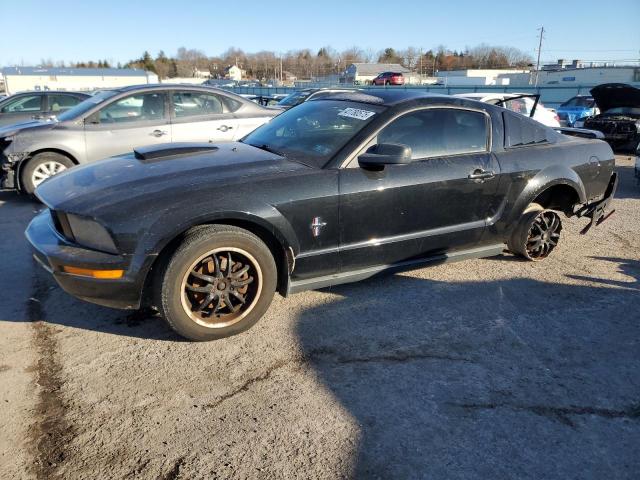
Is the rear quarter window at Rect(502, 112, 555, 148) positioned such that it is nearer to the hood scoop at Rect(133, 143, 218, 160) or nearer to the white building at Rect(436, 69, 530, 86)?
the hood scoop at Rect(133, 143, 218, 160)

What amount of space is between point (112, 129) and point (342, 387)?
5.56m

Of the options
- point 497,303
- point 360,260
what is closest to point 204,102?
point 360,260

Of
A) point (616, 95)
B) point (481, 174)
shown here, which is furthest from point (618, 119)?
point (481, 174)

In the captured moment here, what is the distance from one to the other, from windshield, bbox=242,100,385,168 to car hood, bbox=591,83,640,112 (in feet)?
28.7

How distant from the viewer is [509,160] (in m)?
4.07

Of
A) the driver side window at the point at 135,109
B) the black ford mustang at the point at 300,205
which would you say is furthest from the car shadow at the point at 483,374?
the driver side window at the point at 135,109

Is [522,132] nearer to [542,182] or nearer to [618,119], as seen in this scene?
[542,182]

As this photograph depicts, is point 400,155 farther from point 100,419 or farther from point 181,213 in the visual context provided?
point 100,419

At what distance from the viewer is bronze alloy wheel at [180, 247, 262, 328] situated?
3014mm

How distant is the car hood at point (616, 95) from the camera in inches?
399

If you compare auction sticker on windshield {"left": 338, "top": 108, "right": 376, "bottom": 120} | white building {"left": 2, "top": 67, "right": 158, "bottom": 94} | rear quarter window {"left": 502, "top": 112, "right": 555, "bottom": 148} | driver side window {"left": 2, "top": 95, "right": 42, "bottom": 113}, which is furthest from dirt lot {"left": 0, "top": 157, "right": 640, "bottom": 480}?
white building {"left": 2, "top": 67, "right": 158, "bottom": 94}

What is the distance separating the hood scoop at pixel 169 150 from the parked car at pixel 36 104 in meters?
7.76

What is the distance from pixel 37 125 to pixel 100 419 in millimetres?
5707

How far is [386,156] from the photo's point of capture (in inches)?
129
